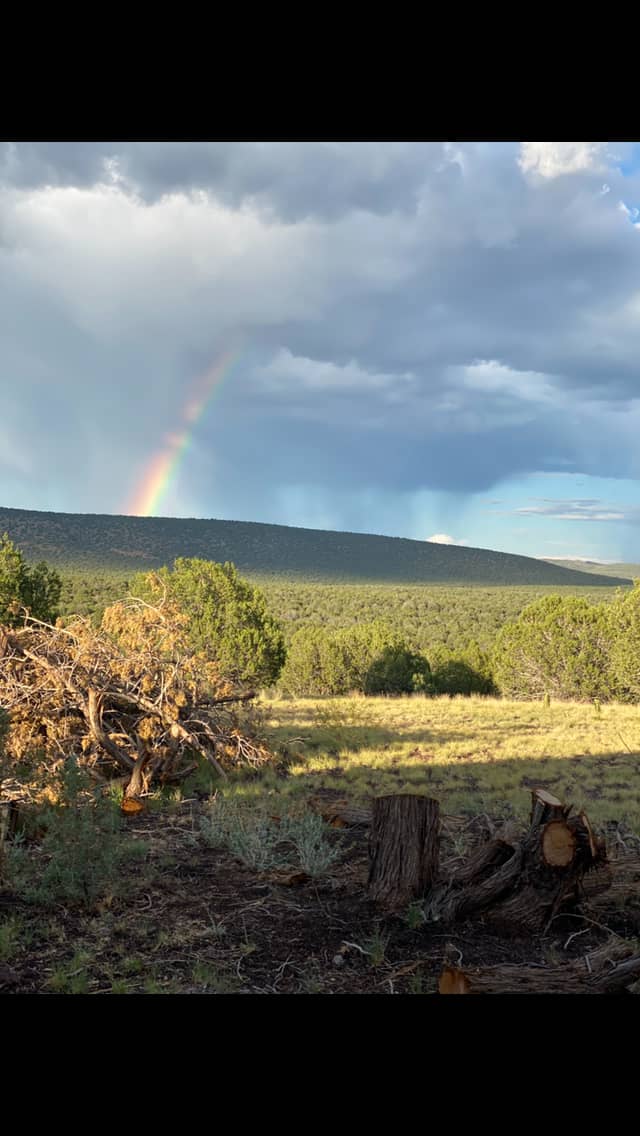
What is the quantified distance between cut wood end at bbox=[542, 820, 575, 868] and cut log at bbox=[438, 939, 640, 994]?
0.52 meters

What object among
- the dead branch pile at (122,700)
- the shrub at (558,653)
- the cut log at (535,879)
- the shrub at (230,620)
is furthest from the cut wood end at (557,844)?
the shrub at (558,653)

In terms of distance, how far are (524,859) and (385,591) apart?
58914 mm

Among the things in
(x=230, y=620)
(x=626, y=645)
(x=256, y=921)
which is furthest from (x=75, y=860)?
(x=626, y=645)

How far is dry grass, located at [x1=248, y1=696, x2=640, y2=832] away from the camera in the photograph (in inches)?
357

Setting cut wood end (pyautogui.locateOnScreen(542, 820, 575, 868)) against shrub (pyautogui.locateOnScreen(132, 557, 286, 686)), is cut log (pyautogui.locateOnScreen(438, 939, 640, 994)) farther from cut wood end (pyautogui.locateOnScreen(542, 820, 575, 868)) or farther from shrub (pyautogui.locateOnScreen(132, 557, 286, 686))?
shrub (pyautogui.locateOnScreen(132, 557, 286, 686))

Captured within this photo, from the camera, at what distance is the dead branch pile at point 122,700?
8008 mm

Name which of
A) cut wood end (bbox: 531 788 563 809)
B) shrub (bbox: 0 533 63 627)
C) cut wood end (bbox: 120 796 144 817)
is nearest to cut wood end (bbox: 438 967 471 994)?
cut wood end (bbox: 531 788 563 809)

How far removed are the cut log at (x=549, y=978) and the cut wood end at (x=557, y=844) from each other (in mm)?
523

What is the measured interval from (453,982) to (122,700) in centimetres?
576

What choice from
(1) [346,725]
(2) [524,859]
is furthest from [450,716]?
(2) [524,859]

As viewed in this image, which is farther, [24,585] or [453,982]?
[24,585]

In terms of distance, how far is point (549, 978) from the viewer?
368 cm

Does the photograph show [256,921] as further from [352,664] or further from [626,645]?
[352,664]
